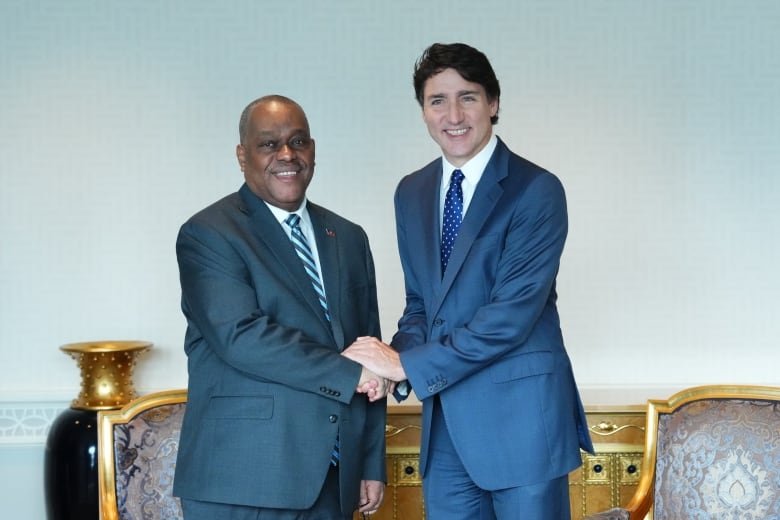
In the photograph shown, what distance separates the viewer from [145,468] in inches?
117

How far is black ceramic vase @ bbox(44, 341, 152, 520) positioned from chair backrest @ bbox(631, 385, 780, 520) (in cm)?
219

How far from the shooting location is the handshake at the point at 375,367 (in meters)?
2.52

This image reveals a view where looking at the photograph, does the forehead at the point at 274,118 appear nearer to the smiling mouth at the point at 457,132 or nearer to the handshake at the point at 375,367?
the smiling mouth at the point at 457,132

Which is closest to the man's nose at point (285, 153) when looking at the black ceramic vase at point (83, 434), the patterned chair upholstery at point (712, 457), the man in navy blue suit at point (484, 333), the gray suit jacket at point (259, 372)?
the gray suit jacket at point (259, 372)

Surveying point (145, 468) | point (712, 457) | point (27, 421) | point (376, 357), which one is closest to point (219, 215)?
point (376, 357)

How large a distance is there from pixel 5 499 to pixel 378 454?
2.51 meters

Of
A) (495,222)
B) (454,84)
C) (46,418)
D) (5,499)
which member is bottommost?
(5,499)

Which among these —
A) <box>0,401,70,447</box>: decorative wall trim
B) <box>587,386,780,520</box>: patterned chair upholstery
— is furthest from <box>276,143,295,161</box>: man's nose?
<box>0,401,70,447</box>: decorative wall trim

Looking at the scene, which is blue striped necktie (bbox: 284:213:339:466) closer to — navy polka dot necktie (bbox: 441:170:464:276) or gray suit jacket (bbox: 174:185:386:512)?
gray suit jacket (bbox: 174:185:386:512)

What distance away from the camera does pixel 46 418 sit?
14.3 feet

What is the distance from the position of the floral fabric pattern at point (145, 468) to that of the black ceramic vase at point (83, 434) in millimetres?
1083

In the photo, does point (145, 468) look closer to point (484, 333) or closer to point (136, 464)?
point (136, 464)

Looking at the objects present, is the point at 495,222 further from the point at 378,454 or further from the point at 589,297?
the point at 589,297

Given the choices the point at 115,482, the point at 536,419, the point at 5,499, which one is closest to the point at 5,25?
the point at 5,499
